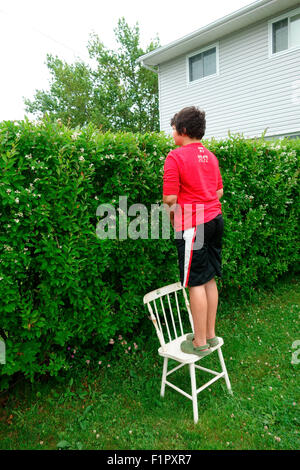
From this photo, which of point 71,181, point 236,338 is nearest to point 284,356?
point 236,338

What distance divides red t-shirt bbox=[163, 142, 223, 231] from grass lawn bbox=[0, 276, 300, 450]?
4.81 feet

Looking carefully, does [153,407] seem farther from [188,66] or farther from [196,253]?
[188,66]

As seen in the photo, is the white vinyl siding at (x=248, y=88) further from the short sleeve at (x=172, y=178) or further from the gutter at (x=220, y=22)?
the short sleeve at (x=172, y=178)

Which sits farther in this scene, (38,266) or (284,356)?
(284,356)

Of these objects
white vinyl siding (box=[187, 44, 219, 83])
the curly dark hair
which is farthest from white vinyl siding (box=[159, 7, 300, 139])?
the curly dark hair

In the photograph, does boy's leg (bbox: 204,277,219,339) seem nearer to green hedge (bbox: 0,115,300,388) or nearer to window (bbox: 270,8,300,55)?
green hedge (bbox: 0,115,300,388)

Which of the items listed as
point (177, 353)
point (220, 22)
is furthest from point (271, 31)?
point (177, 353)

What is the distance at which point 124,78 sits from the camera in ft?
80.7

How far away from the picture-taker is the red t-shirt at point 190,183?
2.33 meters

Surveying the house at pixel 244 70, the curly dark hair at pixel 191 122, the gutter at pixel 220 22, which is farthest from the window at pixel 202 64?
the curly dark hair at pixel 191 122

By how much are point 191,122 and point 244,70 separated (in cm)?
943

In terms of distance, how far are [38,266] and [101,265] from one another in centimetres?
54
